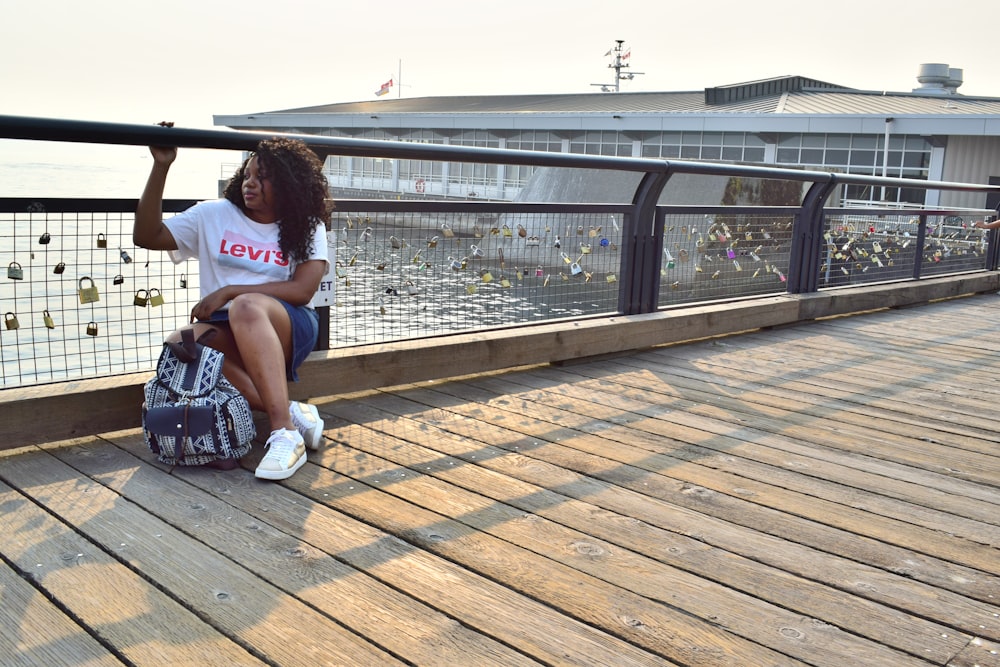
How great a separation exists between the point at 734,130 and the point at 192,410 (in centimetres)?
3027

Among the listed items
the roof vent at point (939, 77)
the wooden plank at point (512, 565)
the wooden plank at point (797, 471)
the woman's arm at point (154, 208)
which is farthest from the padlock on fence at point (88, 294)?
the roof vent at point (939, 77)

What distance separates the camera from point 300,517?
8.13 feet

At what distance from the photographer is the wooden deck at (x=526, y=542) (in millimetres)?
1900

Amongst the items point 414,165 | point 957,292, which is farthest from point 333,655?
point 414,165

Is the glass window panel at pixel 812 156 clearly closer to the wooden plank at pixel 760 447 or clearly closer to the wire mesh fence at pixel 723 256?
the wire mesh fence at pixel 723 256

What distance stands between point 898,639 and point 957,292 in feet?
23.0

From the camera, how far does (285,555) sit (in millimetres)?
2236

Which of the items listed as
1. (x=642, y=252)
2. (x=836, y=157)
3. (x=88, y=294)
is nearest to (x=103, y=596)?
(x=88, y=294)

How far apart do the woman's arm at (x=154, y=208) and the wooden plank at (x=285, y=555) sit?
2.13 ft

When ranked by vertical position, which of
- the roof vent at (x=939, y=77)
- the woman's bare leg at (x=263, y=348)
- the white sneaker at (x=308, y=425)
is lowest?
the white sneaker at (x=308, y=425)

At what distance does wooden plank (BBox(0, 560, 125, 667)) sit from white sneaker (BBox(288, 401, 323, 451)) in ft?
3.49

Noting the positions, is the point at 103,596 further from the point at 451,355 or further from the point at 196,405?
the point at 451,355

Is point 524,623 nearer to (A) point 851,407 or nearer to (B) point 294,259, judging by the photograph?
(B) point 294,259

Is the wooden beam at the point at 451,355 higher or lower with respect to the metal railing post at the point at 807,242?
lower
